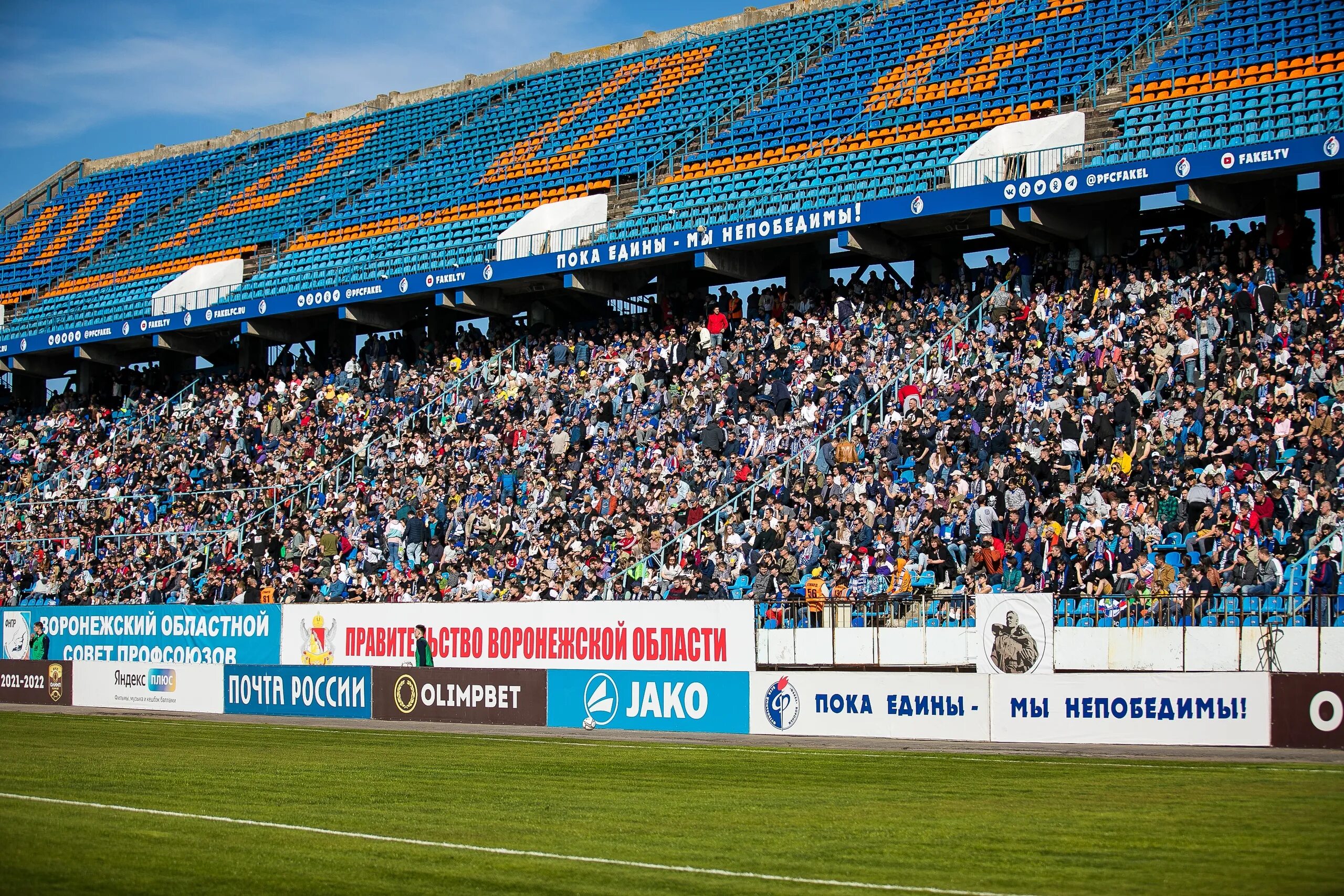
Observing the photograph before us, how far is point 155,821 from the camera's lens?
1256cm

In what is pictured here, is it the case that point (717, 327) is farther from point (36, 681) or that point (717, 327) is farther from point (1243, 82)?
point (36, 681)

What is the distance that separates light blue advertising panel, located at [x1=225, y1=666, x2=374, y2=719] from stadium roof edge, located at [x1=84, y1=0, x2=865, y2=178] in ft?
79.1

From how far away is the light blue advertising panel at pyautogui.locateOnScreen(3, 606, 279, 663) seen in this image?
101 feet

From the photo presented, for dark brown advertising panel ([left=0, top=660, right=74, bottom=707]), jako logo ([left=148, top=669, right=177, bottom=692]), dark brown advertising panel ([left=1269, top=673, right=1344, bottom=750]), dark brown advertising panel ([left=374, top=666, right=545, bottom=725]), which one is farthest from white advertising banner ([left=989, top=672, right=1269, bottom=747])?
dark brown advertising panel ([left=0, top=660, right=74, bottom=707])

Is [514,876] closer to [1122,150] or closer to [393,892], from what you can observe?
[393,892]

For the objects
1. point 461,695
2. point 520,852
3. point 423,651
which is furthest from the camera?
point 423,651

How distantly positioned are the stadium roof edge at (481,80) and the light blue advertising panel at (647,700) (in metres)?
23.5

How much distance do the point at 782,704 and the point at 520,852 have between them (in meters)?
12.5

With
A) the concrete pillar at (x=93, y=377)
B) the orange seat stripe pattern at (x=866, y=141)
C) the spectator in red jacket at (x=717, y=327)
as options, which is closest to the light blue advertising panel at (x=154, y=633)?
the spectator in red jacket at (x=717, y=327)

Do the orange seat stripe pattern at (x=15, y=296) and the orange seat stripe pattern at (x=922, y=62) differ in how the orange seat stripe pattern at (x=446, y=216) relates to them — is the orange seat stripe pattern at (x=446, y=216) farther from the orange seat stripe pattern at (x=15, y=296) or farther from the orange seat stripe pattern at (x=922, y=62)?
the orange seat stripe pattern at (x=15, y=296)

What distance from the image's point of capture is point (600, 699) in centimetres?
2491

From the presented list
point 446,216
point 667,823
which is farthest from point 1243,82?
point 667,823

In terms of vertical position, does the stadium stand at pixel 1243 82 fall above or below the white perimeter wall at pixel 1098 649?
above

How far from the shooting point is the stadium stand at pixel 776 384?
23875mm
